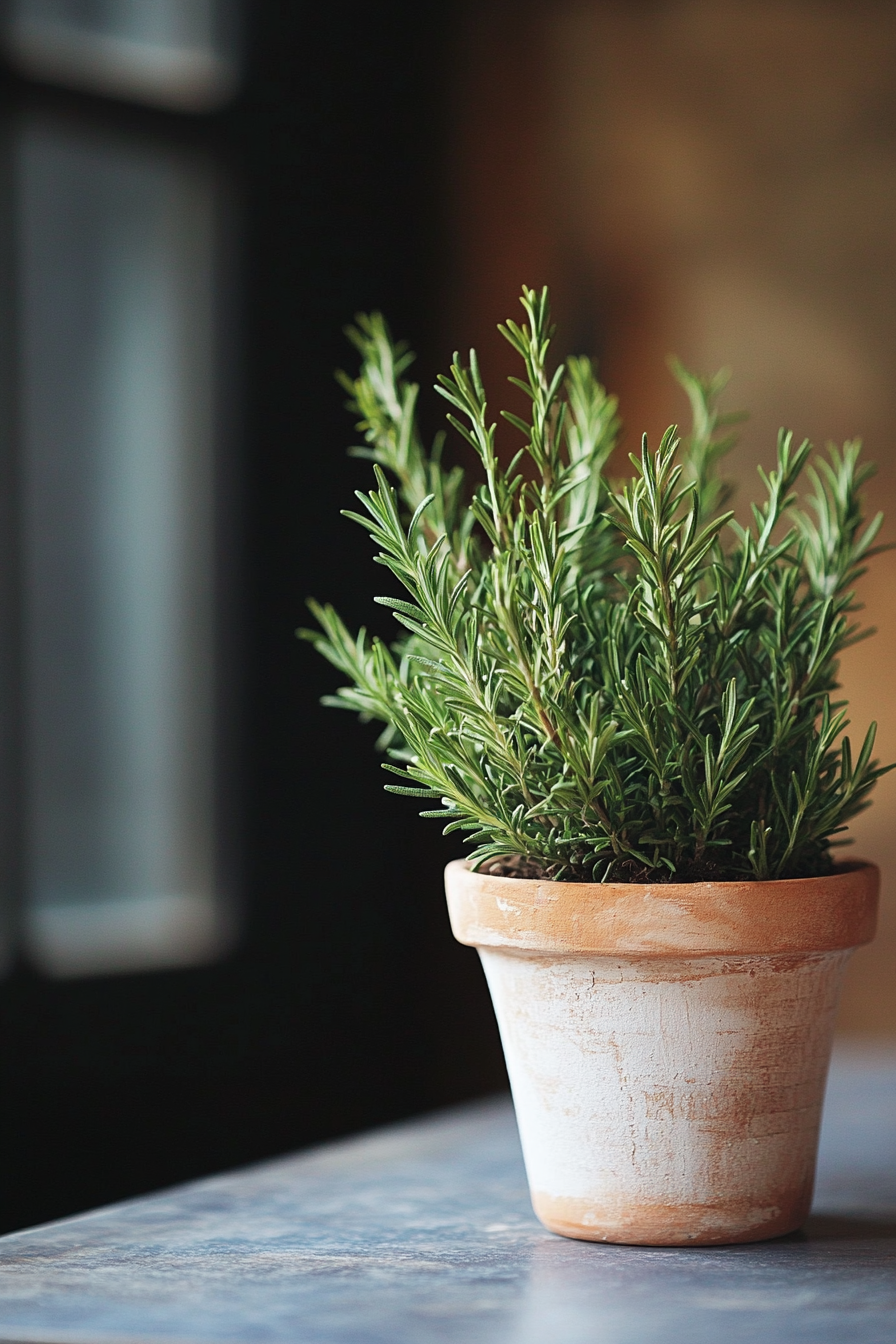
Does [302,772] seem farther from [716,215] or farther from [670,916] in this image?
[670,916]

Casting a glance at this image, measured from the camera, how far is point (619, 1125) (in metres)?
0.49

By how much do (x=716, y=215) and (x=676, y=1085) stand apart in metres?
2.29

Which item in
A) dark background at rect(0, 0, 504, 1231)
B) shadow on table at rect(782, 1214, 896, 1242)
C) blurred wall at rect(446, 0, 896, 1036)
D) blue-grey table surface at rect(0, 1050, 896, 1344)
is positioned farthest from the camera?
blurred wall at rect(446, 0, 896, 1036)

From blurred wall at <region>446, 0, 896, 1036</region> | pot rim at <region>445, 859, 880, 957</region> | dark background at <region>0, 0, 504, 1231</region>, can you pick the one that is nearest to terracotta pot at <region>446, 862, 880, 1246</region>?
pot rim at <region>445, 859, 880, 957</region>

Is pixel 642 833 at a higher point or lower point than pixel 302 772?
higher

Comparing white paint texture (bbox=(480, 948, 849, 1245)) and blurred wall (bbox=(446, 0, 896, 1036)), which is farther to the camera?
blurred wall (bbox=(446, 0, 896, 1036))

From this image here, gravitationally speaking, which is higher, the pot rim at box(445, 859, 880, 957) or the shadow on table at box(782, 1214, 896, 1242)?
the pot rim at box(445, 859, 880, 957)

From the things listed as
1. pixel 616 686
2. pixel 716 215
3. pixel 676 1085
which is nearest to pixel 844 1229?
pixel 676 1085

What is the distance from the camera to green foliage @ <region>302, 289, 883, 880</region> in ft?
1.56

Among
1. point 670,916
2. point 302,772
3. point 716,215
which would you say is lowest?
point 302,772

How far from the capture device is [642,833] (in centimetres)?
49

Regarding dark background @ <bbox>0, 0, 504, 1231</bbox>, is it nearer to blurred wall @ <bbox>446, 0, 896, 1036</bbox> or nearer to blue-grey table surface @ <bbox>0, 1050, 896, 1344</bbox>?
blurred wall @ <bbox>446, 0, 896, 1036</bbox>

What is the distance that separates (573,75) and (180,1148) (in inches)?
78.2

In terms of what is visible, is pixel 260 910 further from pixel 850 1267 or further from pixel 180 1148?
pixel 850 1267
